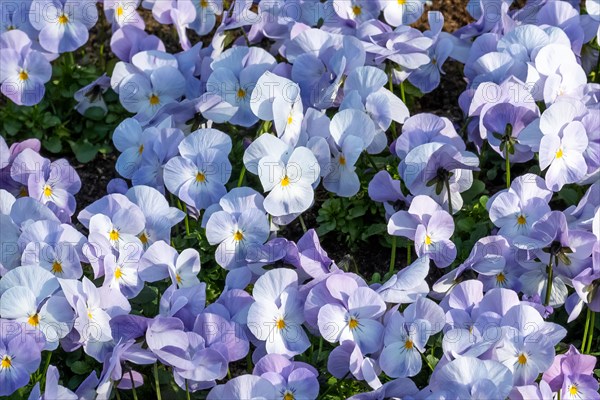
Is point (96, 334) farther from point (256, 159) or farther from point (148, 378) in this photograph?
point (256, 159)

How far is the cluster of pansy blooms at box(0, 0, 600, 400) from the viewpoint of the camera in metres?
2.95

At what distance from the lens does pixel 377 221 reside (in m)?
3.84

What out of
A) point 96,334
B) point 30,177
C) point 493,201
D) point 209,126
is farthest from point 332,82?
point 96,334

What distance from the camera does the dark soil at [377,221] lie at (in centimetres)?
382

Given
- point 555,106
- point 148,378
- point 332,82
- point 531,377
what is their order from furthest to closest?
point 332,82 < point 555,106 < point 148,378 < point 531,377

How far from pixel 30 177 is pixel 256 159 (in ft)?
2.32

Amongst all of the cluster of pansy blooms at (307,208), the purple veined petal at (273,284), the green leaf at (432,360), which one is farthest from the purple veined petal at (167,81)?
the green leaf at (432,360)

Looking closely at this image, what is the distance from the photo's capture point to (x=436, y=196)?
353cm

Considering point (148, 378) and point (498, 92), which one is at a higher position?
point (498, 92)

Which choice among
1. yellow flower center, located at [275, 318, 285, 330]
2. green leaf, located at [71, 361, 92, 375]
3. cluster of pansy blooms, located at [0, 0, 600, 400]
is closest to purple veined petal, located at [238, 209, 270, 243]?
cluster of pansy blooms, located at [0, 0, 600, 400]

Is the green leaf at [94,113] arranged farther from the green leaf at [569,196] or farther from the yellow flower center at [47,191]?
the green leaf at [569,196]

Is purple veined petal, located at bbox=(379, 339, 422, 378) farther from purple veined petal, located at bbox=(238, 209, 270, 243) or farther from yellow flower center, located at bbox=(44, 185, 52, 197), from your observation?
yellow flower center, located at bbox=(44, 185, 52, 197)

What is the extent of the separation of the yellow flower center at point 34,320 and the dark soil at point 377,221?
0.89 m

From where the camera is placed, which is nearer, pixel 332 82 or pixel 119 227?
pixel 119 227
